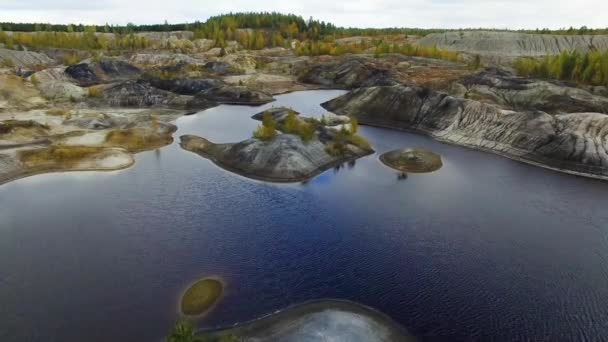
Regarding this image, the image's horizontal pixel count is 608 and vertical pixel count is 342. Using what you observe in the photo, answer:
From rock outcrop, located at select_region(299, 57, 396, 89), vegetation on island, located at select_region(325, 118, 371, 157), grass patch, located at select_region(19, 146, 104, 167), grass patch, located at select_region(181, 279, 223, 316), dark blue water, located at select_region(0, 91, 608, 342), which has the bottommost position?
grass patch, located at select_region(181, 279, 223, 316)

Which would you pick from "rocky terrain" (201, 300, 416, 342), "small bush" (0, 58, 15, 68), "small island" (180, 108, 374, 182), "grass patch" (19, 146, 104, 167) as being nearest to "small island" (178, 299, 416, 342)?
"rocky terrain" (201, 300, 416, 342)

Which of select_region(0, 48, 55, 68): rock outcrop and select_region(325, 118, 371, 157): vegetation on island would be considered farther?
select_region(0, 48, 55, 68): rock outcrop

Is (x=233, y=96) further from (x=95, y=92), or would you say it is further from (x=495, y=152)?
(x=495, y=152)

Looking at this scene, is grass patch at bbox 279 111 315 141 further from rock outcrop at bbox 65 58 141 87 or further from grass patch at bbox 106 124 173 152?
rock outcrop at bbox 65 58 141 87

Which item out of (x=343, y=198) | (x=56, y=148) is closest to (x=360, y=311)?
(x=343, y=198)

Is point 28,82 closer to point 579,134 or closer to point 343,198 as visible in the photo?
point 343,198

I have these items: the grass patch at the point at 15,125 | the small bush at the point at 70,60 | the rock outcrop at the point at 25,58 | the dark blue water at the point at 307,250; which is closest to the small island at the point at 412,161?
the dark blue water at the point at 307,250

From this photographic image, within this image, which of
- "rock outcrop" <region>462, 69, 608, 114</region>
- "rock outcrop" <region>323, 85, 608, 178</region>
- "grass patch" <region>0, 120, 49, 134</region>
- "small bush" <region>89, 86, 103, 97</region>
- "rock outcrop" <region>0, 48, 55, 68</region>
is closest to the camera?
"rock outcrop" <region>323, 85, 608, 178</region>
